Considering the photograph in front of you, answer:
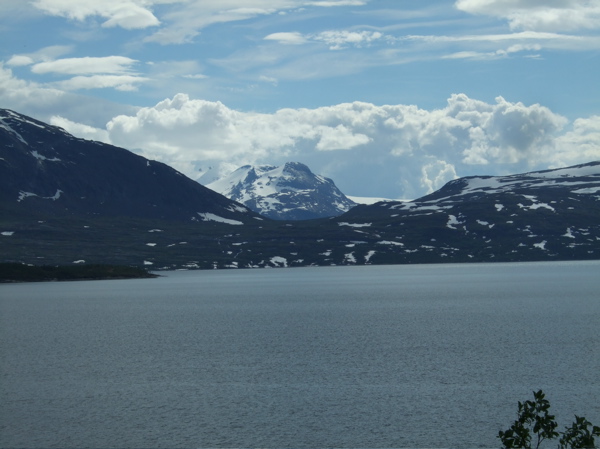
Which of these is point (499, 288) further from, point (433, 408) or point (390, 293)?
point (433, 408)

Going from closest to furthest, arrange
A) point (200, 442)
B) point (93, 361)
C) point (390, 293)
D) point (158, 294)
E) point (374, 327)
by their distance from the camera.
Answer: point (200, 442), point (93, 361), point (374, 327), point (390, 293), point (158, 294)

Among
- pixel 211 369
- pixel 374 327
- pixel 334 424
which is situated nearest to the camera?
pixel 334 424

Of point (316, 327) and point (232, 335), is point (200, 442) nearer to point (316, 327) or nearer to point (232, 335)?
point (232, 335)

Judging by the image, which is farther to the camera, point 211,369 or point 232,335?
point 232,335

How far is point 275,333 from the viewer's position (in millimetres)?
93812

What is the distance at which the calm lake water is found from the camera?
148 feet

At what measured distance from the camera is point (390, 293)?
171m

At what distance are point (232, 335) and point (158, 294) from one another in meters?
95.2

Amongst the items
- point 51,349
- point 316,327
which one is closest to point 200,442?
point 51,349

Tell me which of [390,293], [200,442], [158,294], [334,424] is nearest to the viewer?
[200,442]

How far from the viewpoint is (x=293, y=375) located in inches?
2464

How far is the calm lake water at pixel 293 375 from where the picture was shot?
45.0m

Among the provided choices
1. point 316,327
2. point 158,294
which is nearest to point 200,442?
point 316,327

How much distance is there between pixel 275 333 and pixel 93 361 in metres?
26.7
